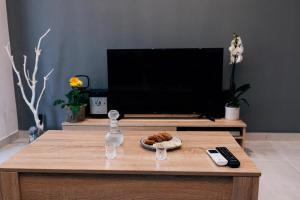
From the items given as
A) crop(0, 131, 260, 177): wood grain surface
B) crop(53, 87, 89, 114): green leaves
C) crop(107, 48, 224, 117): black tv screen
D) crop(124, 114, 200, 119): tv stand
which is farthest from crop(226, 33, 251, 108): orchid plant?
crop(53, 87, 89, 114): green leaves

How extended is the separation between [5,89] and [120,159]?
2.14 metres

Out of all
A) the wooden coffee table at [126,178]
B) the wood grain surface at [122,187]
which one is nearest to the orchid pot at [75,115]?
the wooden coffee table at [126,178]

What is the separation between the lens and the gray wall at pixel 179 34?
2.95 meters

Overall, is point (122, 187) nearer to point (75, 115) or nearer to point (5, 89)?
point (75, 115)

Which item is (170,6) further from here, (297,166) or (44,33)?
(297,166)

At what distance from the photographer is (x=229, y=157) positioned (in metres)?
1.47

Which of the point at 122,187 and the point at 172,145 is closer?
the point at 122,187

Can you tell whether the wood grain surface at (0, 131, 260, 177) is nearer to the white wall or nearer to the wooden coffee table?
the wooden coffee table

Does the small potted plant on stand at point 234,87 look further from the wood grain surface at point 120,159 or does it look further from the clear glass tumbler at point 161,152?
the clear glass tumbler at point 161,152

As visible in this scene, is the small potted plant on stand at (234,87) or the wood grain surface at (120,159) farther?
the small potted plant on stand at (234,87)

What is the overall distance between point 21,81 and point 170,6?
6.25 ft

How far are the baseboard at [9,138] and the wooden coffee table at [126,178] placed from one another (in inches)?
66.2

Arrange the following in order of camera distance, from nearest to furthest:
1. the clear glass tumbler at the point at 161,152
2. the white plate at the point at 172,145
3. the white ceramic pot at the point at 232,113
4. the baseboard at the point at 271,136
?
the clear glass tumbler at the point at 161,152
the white plate at the point at 172,145
the white ceramic pot at the point at 232,113
the baseboard at the point at 271,136

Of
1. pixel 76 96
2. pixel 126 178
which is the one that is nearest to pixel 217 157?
pixel 126 178
